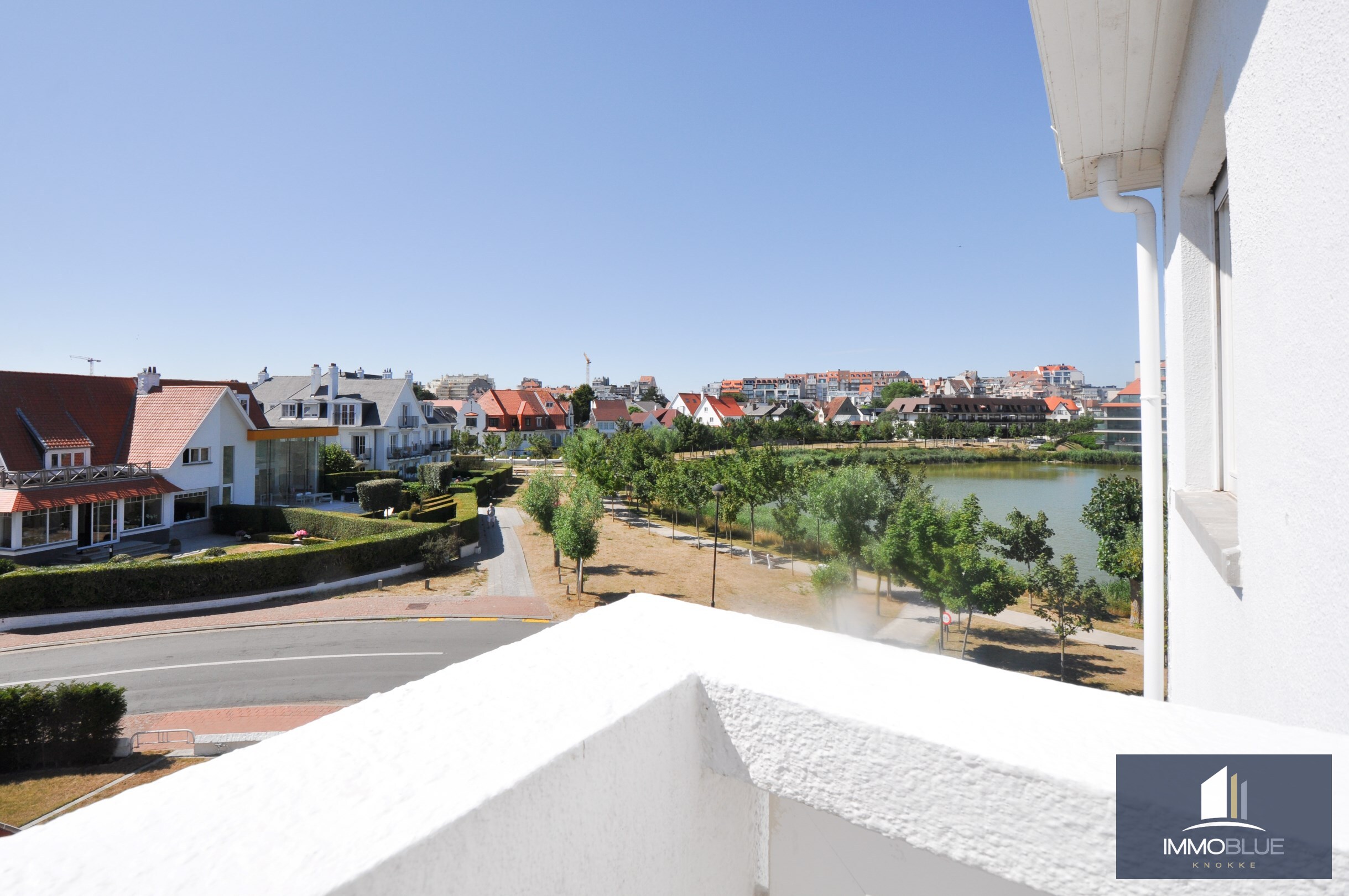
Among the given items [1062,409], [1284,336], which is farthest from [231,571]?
[1062,409]

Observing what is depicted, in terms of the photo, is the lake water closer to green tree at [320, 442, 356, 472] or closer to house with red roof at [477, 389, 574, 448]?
green tree at [320, 442, 356, 472]

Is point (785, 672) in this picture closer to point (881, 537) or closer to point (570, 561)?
point (570, 561)

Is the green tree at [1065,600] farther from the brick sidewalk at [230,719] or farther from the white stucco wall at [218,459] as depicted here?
the white stucco wall at [218,459]

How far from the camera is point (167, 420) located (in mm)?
22484

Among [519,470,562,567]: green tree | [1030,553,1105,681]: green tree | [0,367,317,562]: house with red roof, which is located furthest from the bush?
[1030,553,1105,681]: green tree

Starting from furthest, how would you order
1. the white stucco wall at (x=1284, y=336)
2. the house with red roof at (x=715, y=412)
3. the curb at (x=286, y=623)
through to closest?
the house with red roof at (x=715, y=412), the curb at (x=286, y=623), the white stucco wall at (x=1284, y=336)

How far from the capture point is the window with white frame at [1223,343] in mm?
2449

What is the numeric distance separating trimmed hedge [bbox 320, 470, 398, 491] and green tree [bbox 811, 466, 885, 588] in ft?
64.2

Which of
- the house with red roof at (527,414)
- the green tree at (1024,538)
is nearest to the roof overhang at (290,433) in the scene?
the green tree at (1024,538)

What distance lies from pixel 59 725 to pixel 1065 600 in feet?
64.1

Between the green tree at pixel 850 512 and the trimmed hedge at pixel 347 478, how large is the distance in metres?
19.6

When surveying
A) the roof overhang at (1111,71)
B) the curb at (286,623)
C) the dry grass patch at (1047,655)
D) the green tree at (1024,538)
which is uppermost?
the roof overhang at (1111,71)

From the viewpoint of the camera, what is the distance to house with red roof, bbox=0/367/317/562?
17.7m

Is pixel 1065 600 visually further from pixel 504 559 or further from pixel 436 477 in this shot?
pixel 436 477
